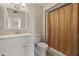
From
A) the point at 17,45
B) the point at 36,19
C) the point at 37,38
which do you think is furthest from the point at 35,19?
the point at 17,45

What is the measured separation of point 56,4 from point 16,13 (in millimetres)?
465

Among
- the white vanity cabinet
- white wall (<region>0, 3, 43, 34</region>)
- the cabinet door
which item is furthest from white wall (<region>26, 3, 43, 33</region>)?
the cabinet door

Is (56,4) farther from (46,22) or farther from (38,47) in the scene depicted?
(38,47)

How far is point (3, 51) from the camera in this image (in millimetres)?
1025

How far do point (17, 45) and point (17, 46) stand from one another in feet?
0.04

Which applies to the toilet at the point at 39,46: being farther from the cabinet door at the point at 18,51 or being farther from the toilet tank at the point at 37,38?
the cabinet door at the point at 18,51

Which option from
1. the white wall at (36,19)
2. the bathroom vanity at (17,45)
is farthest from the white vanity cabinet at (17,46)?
the white wall at (36,19)

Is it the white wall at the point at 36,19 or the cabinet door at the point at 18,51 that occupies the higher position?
the white wall at the point at 36,19

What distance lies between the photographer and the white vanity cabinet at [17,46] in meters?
1.02

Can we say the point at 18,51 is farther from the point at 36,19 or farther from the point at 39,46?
the point at 36,19

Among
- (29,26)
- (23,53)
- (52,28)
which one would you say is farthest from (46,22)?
(23,53)

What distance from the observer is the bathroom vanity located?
102 centimetres

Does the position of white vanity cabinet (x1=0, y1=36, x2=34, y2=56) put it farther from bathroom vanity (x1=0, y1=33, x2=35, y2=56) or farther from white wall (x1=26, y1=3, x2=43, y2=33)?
white wall (x1=26, y1=3, x2=43, y2=33)

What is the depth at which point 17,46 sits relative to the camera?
1086 millimetres
